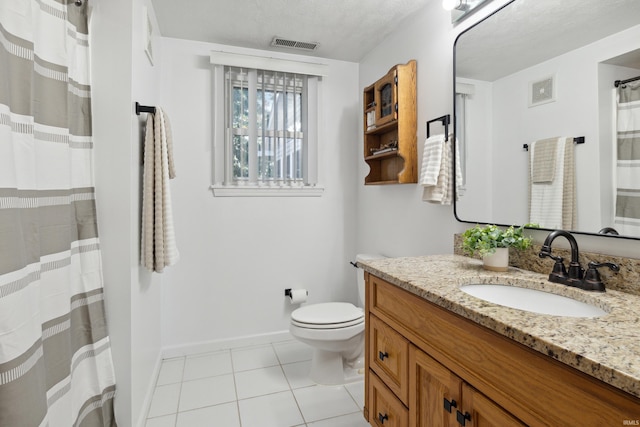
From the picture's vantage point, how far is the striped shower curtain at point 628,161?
3.22 ft

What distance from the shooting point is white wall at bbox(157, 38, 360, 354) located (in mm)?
2385

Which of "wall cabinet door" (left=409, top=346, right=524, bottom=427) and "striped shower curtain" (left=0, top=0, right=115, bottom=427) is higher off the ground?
"striped shower curtain" (left=0, top=0, right=115, bottom=427)

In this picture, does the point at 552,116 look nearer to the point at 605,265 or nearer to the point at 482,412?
the point at 605,265

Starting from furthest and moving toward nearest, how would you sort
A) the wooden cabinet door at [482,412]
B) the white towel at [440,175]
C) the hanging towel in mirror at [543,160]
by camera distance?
1. the white towel at [440,175]
2. the hanging towel in mirror at [543,160]
3. the wooden cabinet door at [482,412]

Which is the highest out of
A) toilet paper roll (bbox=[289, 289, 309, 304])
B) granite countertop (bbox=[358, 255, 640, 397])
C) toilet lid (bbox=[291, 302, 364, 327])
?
granite countertop (bbox=[358, 255, 640, 397])

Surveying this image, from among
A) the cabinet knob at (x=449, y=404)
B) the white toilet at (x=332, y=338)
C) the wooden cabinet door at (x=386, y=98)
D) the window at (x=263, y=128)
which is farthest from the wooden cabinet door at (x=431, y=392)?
the window at (x=263, y=128)

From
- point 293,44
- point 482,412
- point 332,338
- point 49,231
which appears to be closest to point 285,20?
point 293,44

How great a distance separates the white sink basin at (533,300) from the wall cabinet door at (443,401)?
1.02 ft

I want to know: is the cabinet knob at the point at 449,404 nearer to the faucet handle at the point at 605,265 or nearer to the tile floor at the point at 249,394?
the faucet handle at the point at 605,265

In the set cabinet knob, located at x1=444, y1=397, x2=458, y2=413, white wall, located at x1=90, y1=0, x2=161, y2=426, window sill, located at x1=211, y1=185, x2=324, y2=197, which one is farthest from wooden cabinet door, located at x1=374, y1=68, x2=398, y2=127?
cabinet knob, located at x1=444, y1=397, x2=458, y2=413

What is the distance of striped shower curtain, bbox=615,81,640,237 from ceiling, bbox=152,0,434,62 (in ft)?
4.34

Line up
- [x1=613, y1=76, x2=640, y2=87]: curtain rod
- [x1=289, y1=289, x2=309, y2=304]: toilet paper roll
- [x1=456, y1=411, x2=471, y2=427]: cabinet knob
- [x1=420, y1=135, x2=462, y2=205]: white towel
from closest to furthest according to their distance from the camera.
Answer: [x1=456, y1=411, x2=471, y2=427]: cabinet knob → [x1=613, y1=76, x2=640, y2=87]: curtain rod → [x1=420, y1=135, x2=462, y2=205]: white towel → [x1=289, y1=289, x2=309, y2=304]: toilet paper roll

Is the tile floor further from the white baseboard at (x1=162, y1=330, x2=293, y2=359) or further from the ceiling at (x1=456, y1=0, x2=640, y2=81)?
the ceiling at (x1=456, y1=0, x2=640, y2=81)

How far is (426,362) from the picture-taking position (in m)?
1.04
